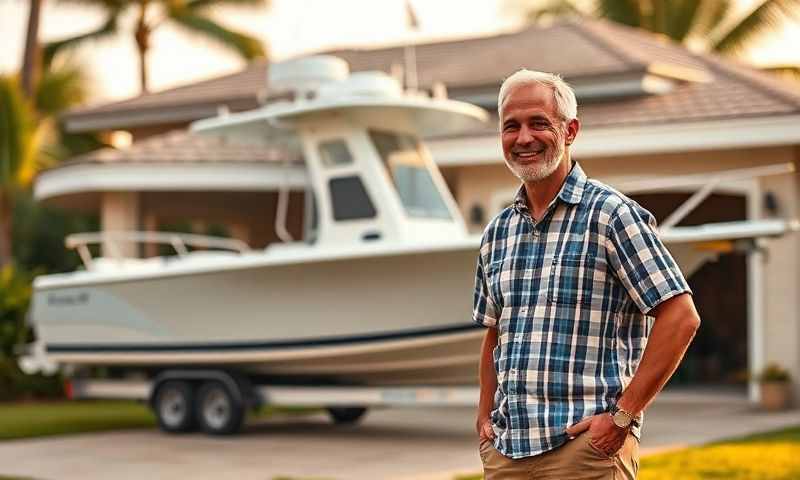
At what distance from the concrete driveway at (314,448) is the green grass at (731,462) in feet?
2.09

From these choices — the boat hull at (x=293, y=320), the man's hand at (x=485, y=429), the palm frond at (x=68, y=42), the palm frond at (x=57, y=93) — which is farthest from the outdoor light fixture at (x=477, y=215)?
the palm frond at (x=68, y=42)

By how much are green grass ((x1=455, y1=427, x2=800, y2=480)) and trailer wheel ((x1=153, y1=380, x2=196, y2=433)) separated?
472 centimetres

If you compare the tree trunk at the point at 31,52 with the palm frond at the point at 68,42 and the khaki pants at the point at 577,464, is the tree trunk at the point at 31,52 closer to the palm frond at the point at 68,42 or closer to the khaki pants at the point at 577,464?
the palm frond at the point at 68,42

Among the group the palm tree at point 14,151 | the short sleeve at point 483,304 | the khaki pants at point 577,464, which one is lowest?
the khaki pants at point 577,464

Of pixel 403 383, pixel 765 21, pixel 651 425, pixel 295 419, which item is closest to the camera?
pixel 403 383

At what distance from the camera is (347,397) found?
1237 cm

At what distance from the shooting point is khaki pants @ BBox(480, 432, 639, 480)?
370 centimetres

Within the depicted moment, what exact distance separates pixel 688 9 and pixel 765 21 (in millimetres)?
2646

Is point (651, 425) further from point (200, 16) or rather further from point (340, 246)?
point (200, 16)

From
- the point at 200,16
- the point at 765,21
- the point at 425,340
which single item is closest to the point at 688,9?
the point at 765,21

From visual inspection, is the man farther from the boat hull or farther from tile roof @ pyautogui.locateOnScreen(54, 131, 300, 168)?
tile roof @ pyautogui.locateOnScreen(54, 131, 300, 168)

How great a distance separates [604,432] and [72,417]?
41.6 feet

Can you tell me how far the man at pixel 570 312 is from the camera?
3680mm

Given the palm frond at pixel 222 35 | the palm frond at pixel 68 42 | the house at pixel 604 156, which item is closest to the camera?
the house at pixel 604 156
